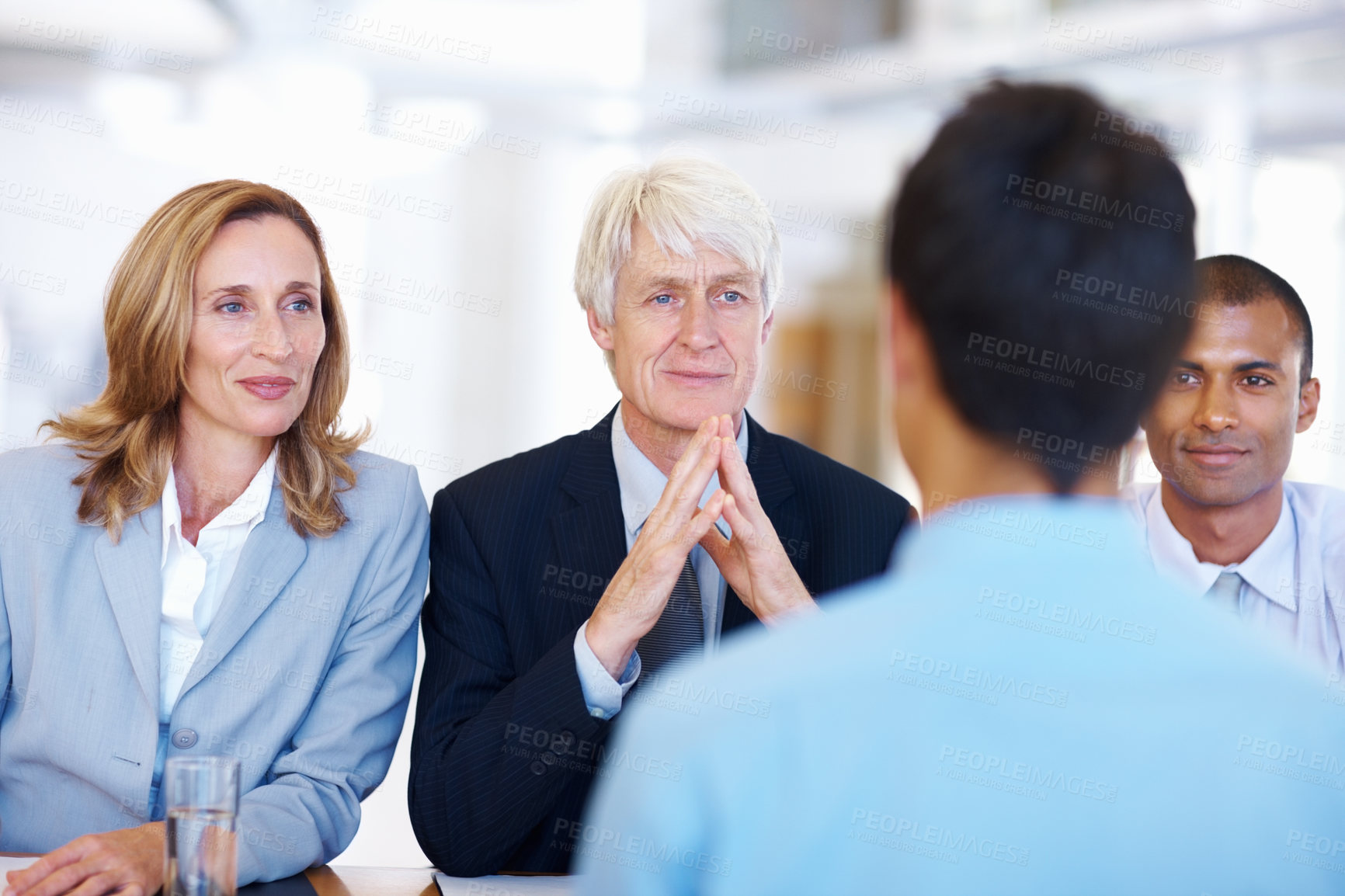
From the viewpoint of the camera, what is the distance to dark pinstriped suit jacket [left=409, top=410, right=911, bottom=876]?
190cm

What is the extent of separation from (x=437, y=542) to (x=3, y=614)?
2.54 ft

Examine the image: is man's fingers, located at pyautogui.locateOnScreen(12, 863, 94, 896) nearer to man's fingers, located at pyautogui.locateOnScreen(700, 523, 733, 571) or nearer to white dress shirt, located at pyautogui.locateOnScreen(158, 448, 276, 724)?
white dress shirt, located at pyautogui.locateOnScreen(158, 448, 276, 724)

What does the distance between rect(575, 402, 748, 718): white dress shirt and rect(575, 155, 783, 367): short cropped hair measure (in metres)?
0.27

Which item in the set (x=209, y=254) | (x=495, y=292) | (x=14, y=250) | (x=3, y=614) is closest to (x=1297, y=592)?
(x=209, y=254)

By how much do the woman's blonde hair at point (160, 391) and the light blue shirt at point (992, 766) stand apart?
1.60 metres

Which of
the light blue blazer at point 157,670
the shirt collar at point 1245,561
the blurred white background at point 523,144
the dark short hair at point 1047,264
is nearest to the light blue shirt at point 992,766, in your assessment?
the dark short hair at point 1047,264

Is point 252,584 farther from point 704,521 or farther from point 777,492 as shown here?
point 777,492

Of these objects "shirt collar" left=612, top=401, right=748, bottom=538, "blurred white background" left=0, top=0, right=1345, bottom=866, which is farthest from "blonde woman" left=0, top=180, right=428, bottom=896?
"blurred white background" left=0, top=0, right=1345, bottom=866

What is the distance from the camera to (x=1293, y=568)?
218cm

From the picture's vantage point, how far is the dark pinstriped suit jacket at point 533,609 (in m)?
1.90

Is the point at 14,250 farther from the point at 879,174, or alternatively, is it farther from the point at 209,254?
the point at 879,174

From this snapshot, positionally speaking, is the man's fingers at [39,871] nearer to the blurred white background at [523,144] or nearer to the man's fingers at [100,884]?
the man's fingers at [100,884]

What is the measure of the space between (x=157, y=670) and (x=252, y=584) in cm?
21

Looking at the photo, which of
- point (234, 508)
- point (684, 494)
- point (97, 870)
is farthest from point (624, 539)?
point (97, 870)
